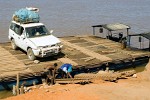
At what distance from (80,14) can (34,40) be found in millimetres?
24885

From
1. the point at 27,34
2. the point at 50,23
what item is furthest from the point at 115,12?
the point at 27,34

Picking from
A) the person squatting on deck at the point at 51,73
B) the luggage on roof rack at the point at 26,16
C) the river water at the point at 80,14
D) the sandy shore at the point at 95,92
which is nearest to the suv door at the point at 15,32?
the luggage on roof rack at the point at 26,16

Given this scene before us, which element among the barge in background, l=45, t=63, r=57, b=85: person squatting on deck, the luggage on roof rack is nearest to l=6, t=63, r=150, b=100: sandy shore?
l=45, t=63, r=57, b=85: person squatting on deck

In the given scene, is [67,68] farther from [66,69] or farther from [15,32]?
[15,32]

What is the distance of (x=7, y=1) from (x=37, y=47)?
37.6 meters

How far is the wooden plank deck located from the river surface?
9.99 metres

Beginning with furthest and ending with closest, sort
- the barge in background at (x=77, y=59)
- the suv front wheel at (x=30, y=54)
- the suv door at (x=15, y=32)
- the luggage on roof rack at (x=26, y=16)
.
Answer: the suv door at (x=15, y=32), the luggage on roof rack at (x=26, y=16), the suv front wheel at (x=30, y=54), the barge in background at (x=77, y=59)

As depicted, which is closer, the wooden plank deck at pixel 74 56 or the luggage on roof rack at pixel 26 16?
the wooden plank deck at pixel 74 56

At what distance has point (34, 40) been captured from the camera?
18812 mm

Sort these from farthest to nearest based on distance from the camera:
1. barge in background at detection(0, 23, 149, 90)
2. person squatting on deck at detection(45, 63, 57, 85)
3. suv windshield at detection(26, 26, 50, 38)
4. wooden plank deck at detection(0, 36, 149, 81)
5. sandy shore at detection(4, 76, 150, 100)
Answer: suv windshield at detection(26, 26, 50, 38)
wooden plank deck at detection(0, 36, 149, 81)
barge in background at detection(0, 23, 149, 90)
person squatting on deck at detection(45, 63, 57, 85)
sandy shore at detection(4, 76, 150, 100)

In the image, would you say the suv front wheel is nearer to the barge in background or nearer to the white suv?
the white suv

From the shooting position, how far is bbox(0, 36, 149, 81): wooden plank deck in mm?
17953

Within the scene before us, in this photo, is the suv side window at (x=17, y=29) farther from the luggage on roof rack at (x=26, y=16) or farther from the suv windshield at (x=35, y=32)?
the suv windshield at (x=35, y=32)

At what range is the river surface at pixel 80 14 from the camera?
35.6m
